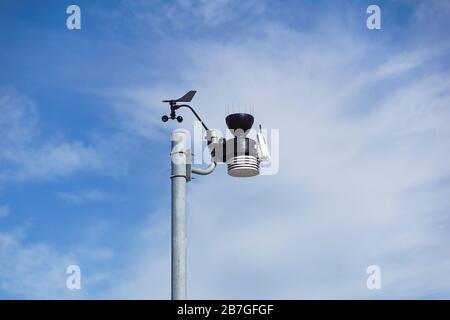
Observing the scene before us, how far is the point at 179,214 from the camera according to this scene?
48.0ft

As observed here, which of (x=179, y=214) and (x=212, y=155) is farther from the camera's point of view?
(x=212, y=155)

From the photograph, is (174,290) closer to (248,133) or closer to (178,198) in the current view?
(178,198)

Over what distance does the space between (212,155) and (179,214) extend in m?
1.56

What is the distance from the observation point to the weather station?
1464 centimetres

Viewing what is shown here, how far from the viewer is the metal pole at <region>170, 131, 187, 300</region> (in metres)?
14.3

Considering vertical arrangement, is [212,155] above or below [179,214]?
above

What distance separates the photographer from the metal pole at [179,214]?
46.8 ft

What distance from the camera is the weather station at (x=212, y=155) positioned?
48.0 ft

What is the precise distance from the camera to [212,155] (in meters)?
15.8
